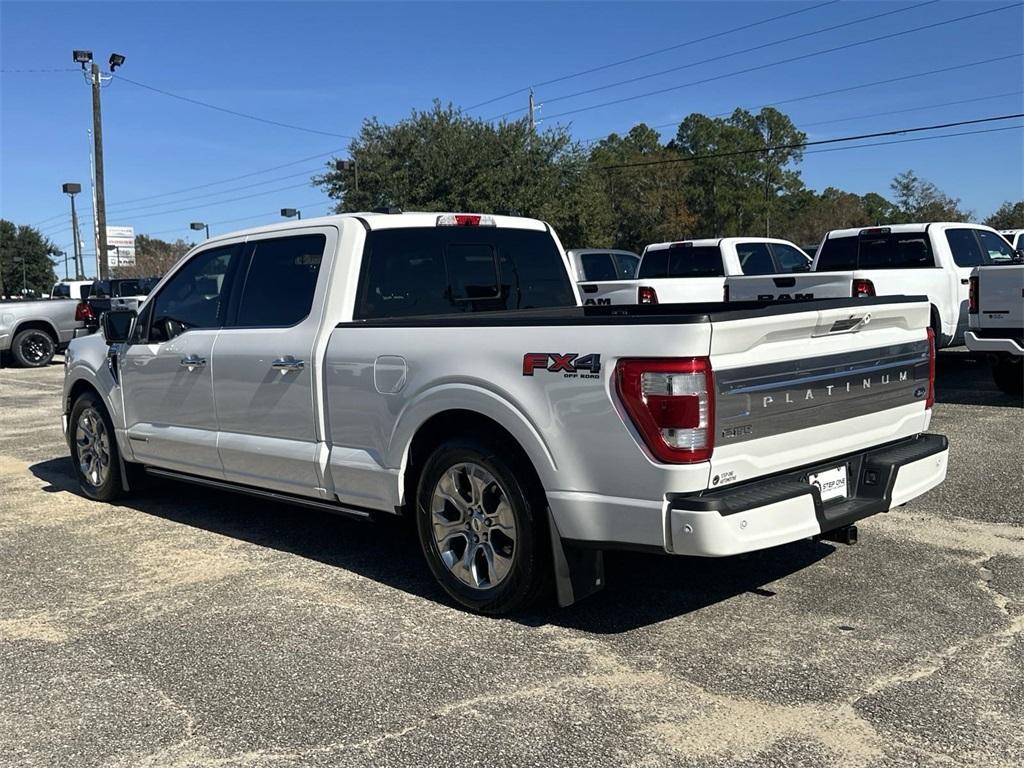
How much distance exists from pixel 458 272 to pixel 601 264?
46.1ft

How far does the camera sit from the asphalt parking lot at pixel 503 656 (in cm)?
340

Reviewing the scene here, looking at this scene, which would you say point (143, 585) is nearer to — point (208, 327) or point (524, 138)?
point (208, 327)

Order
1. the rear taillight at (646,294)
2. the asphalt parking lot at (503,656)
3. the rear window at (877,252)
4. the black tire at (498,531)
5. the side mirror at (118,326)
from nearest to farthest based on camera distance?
the asphalt parking lot at (503,656)
the black tire at (498,531)
the side mirror at (118,326)
the rear window at (877,252)
the rear taillight at (646,294)

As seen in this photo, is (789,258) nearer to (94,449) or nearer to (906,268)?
(906,268)

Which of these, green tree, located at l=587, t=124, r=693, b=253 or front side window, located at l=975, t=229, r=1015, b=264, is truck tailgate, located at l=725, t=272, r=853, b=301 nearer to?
front side window, located at l=975, t=229, r=1015, b=264

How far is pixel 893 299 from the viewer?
15.9ft

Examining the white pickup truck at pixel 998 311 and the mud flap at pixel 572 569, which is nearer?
the mud flap at pixel 572 569

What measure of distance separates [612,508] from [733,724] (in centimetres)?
95

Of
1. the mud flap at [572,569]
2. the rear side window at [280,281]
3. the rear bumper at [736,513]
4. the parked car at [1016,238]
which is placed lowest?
the mud flap at [572,569]

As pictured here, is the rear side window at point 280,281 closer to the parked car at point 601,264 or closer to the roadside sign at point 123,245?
the parked car at point 601,264

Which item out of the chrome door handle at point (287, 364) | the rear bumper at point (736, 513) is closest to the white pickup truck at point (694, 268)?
the chrome door handle at point (287, 364)

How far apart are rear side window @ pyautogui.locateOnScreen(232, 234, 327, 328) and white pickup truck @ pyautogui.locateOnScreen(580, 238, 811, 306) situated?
28.7ft

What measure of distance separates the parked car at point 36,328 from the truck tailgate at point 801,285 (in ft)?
46.7

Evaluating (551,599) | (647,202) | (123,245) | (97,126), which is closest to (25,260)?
(123,245)
